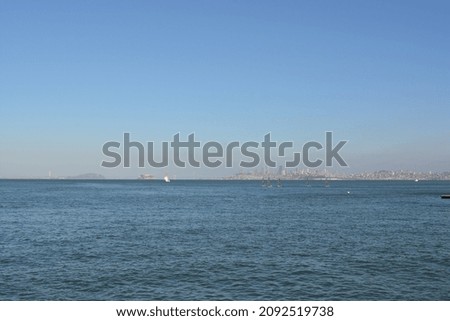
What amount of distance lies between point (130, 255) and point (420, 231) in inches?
1462

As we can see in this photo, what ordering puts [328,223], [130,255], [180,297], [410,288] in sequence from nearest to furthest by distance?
[180,297] < [410,288] < [130,255] < [328,223]

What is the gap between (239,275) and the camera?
103 ft

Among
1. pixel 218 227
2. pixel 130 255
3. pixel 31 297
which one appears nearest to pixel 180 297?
pixel 31 297

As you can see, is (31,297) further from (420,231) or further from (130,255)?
(420,231)

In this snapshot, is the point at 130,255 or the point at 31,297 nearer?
the point at 31,297

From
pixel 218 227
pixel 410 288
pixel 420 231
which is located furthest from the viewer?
pixel 218 227
